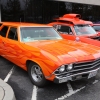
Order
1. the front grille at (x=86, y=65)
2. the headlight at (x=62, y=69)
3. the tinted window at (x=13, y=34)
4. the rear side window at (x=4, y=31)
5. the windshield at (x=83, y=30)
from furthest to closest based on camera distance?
the windshield at (x=83, y=30)
the rear side window at (x=4, y=31)
the tinted window at (x=13, y=34)
the front grille at (x=86, y=65)
the headlight at (x=62, y=69)

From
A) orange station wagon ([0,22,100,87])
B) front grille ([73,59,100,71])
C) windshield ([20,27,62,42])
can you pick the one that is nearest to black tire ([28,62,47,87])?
orange station wagon ([0,22,100,87])

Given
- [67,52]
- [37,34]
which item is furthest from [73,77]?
[37,34]

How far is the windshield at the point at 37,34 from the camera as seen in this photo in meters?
5.97

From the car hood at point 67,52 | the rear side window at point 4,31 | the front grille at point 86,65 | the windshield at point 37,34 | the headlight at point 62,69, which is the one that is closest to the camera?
the headlight at point 62,69

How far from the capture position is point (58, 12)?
19.0m

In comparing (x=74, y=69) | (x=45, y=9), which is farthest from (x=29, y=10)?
(x=74, y=69)

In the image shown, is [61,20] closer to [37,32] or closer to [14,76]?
[37,32]

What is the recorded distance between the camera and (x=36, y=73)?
5219 mm

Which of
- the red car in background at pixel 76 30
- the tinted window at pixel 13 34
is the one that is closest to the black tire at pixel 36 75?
the tinted window at pixel 13 34

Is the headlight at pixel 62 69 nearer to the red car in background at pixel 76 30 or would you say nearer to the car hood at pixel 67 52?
the car hood at pixel 67 52

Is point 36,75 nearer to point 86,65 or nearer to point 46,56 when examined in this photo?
point 46,56

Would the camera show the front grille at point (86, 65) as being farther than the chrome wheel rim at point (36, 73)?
No

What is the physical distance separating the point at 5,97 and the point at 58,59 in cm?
139

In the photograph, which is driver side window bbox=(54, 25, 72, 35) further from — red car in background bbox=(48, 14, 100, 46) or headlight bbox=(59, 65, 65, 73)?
headlight bbox=(59, 65, 65, 73)
